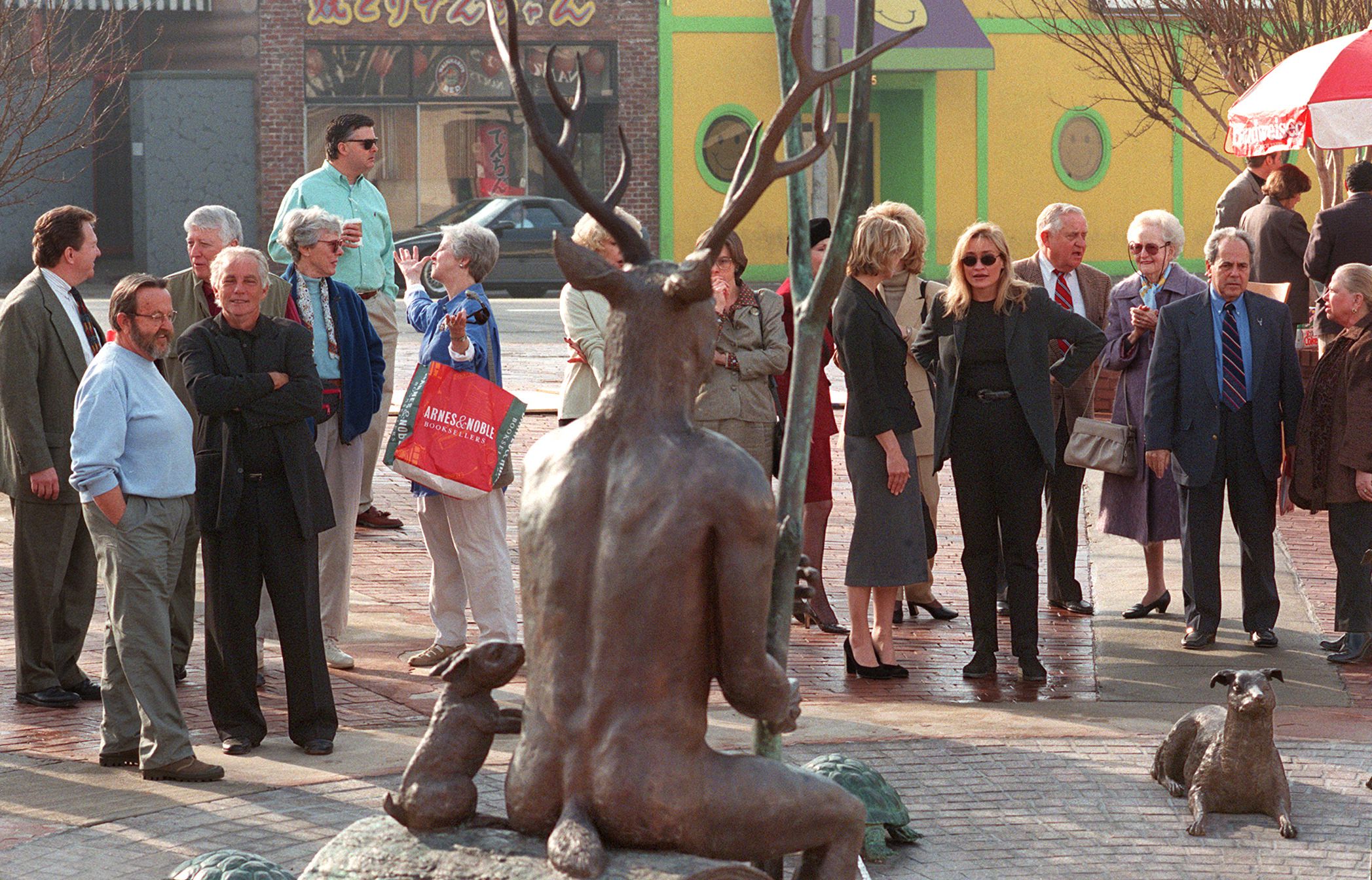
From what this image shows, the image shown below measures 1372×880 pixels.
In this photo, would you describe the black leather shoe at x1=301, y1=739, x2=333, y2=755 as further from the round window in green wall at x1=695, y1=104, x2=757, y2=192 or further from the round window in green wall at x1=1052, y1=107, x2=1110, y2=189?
the round window in green wall at x1=1052, y1=107, x2=1110, y2=189

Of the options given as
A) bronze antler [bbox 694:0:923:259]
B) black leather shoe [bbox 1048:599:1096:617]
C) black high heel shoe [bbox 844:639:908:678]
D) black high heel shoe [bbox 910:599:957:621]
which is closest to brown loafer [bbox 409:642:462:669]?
black high heel shoe [bbox 844:639:908:678]

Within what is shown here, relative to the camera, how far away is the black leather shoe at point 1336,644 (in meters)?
8.72

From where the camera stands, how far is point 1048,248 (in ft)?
31.5

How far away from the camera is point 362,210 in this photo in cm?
1033

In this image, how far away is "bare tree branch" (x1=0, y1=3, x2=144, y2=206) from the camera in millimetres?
14281

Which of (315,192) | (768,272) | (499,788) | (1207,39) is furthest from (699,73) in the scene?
(499,788)

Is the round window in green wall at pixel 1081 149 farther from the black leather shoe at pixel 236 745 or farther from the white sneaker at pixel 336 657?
the black leather shoe at pixel 236 745

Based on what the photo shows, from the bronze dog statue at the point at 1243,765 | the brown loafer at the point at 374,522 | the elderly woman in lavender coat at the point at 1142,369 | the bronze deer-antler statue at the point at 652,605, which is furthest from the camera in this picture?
the brown loafer at the point at 374,522

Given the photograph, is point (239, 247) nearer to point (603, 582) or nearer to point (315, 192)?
point (315, 192)

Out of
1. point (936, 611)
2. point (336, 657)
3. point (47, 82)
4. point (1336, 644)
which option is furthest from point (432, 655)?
point (47, 82)

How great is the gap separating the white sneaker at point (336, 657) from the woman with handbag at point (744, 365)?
2.04m

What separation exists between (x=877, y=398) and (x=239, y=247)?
9.71 feet

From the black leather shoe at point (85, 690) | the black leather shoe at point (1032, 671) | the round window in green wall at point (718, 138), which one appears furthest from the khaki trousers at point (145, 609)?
the round window in green wall at point (718, 138)

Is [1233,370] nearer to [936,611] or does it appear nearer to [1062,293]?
[1062,293]
